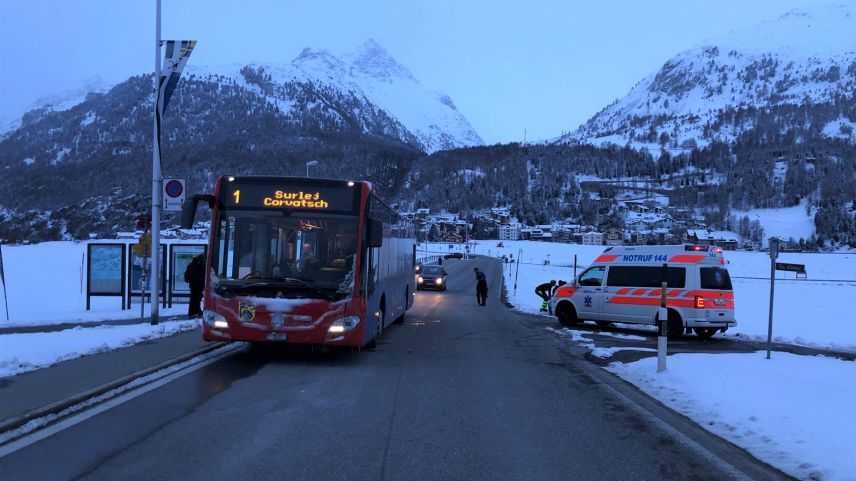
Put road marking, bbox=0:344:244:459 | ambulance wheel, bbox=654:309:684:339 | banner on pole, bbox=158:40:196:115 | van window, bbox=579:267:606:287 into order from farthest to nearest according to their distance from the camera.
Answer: van window, bbox=579:267:606:287, ambulance wheel, bbox=654:309:684:339, banner on pole, bbox=158:40:196:115, road marking, bbox=0:344:244:459

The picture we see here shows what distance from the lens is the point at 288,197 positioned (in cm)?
1010

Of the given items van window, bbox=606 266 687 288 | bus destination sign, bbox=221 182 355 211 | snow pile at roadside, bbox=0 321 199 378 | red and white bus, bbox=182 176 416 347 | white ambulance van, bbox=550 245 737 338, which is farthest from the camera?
van window, bbox=606 266 687 288

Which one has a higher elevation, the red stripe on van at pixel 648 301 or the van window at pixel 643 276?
the van window at pixel 643 276

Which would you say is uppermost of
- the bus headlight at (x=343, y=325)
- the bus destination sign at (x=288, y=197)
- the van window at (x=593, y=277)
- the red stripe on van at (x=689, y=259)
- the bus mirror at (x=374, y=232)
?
the bus destination sign at (x=288, y=197)

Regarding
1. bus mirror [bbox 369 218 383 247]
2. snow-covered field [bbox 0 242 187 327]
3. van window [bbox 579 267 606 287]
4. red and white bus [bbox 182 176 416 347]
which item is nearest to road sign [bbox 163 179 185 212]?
snow-covered field [bbox 0 242 187 327]

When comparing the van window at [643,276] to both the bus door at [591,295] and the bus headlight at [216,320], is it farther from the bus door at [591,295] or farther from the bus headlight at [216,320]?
the bus headlight at [216,320]

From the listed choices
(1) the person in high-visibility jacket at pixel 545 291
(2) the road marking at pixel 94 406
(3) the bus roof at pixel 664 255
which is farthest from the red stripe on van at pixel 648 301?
(2) the road marking at pixel 94 406

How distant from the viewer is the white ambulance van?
16.0m

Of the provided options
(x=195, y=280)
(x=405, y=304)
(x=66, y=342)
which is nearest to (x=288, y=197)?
(x=66, y=342)

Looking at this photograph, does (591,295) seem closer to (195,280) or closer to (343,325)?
(343,325)

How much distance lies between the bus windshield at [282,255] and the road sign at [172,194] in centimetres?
453

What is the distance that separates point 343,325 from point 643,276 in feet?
33.4

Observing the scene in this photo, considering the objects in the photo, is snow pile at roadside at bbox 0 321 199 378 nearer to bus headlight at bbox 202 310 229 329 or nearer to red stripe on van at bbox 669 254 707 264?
bus headlight at bbox 202 310 229 329

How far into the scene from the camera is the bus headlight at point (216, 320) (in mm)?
9664
